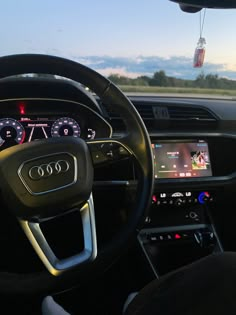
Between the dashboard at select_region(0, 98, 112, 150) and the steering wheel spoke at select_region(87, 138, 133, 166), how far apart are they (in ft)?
0.95

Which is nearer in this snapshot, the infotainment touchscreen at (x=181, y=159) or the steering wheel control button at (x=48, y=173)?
the steering wheel control button at (x=48, y=173)

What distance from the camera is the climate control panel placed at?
8.01ft

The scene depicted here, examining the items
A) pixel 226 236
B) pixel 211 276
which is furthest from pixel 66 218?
pixel 226 236

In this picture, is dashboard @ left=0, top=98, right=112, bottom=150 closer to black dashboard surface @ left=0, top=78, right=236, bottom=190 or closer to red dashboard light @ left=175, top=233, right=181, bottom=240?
black dashboard surface @ left=0, top=78, right=236, bottom=190

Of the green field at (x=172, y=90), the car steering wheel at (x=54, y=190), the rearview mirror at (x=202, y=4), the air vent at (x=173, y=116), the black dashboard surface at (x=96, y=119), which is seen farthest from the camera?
the green field at (x=172, y=90)

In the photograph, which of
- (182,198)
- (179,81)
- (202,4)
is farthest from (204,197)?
(202,4)

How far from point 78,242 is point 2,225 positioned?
1.30 ft

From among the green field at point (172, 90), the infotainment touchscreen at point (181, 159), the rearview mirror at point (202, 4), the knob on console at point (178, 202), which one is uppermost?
the rearview mirror at point (202, 4)

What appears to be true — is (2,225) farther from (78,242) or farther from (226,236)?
(226,236)

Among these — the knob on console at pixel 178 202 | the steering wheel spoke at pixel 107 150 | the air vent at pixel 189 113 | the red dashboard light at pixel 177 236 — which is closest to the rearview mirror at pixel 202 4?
the steering wheel spoke at pixel 107 150

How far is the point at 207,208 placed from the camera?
2635 mm

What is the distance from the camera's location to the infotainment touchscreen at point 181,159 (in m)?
2.45

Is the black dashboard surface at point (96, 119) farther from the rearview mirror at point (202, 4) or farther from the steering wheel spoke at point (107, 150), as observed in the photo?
the rearview mirror at point (202, 4)

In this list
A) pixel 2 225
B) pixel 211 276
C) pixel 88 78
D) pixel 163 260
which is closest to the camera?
pixel 211 276
